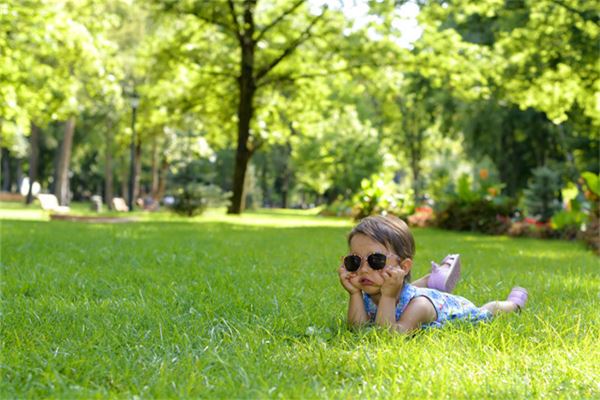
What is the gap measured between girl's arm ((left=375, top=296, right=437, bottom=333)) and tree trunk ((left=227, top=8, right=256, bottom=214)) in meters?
19.2

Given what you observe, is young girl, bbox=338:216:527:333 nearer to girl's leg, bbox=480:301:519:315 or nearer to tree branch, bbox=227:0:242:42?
girl's leg, bbox=480:301:519:315

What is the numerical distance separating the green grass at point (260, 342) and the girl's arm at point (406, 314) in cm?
17

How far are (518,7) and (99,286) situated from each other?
19.4 meters

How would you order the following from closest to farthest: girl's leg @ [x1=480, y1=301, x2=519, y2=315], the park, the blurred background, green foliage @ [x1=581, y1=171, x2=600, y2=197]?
the park → girl's leg @ [x1=480, y1=301, x2=519, y2=315] → green foliage @ [x1=581, y1=171, x2=600, y2=197] → the blurred background

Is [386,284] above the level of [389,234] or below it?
below

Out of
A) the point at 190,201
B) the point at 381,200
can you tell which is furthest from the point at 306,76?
the point at 190,201

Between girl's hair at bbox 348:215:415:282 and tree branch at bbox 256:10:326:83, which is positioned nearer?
girl's hair at bbox 348:215:415:282

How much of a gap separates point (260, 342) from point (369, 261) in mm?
793

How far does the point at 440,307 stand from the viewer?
162 inches

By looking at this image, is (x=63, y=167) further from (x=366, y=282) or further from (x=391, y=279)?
(x=391, y=279)

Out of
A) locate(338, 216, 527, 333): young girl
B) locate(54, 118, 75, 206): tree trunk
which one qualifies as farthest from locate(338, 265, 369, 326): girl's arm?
locate(54, 118, 75, 206): tree trunk

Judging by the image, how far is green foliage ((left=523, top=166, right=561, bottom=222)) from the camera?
67.6 feet

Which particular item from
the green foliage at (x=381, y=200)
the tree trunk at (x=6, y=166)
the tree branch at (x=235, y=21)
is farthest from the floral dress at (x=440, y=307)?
the tree trunk at (x=6, y=166)

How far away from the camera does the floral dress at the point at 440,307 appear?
3.97 meters
